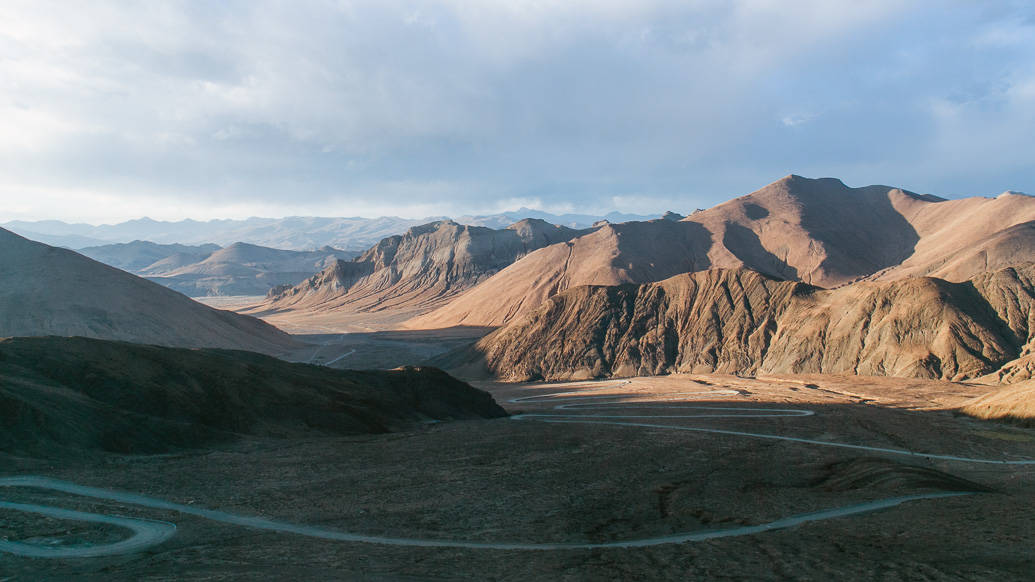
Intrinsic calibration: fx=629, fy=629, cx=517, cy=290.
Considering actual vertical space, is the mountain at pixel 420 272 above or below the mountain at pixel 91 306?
above

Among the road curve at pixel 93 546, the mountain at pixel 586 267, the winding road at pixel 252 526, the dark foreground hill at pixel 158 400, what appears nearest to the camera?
the road curve at pixel 93 546

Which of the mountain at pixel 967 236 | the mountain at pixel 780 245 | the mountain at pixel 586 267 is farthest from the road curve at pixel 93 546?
the mountain at pixel 967 236

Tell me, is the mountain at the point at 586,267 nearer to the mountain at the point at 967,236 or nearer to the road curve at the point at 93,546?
the mountain at the point at 967,236

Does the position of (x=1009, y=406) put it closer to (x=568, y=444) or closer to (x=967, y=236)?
(x=568, y=444)

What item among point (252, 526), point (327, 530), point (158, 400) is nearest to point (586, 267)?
point (158, 400)

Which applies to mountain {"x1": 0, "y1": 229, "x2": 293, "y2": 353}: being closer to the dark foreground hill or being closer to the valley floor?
the dark foreground hill

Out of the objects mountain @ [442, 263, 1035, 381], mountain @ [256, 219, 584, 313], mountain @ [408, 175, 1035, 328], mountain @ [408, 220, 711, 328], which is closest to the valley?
mountain @ [442, 263, 1035, 381]
